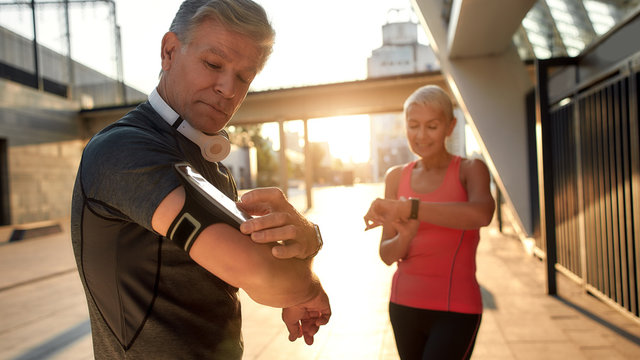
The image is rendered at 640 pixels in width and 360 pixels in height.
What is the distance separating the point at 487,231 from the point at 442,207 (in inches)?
460

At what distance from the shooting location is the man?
79cm

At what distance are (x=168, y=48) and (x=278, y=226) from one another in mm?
650

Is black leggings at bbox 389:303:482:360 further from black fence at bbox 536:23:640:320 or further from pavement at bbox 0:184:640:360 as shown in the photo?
black fence at bbox 536:23:640:320

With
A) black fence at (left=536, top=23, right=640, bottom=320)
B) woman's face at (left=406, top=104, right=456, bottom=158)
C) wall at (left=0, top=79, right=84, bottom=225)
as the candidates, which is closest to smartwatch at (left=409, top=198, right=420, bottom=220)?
woman's face at (left=406, top=104, right=456, bottom=158)

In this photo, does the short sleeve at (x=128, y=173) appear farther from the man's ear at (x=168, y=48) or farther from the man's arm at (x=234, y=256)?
the man's ear at (x=168, y=48)

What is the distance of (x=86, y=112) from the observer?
2284cm

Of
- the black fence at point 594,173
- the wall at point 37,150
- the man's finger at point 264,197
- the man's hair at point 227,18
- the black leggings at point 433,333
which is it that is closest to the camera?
the man's finger at point 264,197

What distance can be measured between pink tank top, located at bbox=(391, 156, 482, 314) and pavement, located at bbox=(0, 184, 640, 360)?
215 cm

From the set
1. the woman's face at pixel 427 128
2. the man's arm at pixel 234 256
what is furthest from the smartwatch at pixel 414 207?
the man's arm at pixel 234 256

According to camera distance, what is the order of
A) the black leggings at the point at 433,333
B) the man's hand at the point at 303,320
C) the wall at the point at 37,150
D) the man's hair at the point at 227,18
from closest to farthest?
1. the man's hair at the point at 227,18
2. the man's hand at the point at 303,320
3. the black leggings at the point at 433,333
4. the wall at the point at 37,150

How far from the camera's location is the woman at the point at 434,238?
2025 mm

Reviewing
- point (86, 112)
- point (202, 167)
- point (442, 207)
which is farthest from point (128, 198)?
point (86, 112)

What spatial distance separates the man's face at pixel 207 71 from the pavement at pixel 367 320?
3.42 m

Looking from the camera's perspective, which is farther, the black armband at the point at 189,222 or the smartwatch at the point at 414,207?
the smartwatch at the point at 414,207
